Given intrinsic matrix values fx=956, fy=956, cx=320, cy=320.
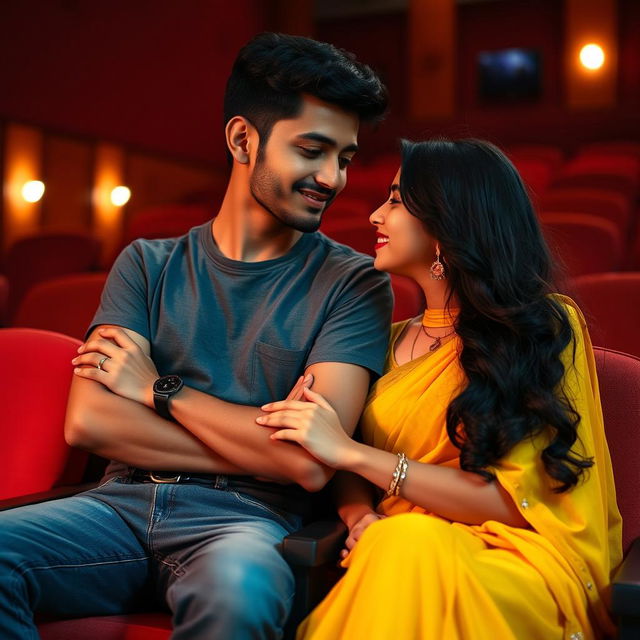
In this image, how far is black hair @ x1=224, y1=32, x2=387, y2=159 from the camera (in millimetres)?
1683

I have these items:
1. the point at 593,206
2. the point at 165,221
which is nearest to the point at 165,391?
the point at 593,206

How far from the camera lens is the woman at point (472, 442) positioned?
1228 millimetres

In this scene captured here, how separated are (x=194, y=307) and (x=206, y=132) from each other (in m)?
6.70

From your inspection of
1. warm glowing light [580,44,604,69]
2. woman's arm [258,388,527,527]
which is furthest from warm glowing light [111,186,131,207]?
woman's arm [258,388,527,527]

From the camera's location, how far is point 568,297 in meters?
1.55

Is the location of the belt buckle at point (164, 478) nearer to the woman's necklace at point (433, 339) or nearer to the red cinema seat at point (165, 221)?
the woman's necklace at point (433, 339)

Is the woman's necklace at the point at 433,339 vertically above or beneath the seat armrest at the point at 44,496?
above

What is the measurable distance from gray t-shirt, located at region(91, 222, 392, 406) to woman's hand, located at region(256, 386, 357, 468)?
4.9 inches

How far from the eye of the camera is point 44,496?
63.2 inches

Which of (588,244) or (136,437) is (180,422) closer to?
(136,437)

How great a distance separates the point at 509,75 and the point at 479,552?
31.2ft

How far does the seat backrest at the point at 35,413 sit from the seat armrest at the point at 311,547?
1.93ft

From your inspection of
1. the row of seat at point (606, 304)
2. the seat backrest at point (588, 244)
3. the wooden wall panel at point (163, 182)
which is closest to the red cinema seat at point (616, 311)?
the row of seat at point (606, 304)

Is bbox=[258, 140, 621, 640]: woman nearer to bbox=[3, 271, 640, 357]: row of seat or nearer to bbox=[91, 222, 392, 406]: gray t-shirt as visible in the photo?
bbox=[91, 222, 392, 406]: gray t-shirt
